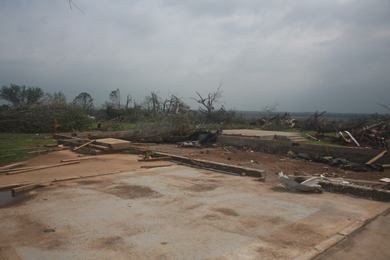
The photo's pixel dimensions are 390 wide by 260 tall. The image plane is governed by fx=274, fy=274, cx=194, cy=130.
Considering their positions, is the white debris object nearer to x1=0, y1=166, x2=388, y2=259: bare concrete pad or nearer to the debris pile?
x1=0, y1=166, x2=388, y2=259: bare concrete pad

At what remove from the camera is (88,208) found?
4.45 m

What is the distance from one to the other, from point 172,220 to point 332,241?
7.03 ft

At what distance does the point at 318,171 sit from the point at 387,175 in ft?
6.59

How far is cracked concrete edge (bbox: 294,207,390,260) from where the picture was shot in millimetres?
3071

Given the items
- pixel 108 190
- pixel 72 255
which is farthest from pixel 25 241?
pixel 108 190

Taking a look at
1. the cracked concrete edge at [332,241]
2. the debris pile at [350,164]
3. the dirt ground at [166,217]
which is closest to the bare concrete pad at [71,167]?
A: the dirt ground at [166,217]

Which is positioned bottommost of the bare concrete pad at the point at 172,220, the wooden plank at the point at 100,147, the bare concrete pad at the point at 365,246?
the bare concrete pad at the point at 365,246

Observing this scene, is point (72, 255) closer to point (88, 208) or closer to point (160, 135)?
point (88, 208)

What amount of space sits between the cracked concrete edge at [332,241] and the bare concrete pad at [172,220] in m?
0.08

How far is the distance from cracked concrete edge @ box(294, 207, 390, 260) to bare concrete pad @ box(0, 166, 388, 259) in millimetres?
76

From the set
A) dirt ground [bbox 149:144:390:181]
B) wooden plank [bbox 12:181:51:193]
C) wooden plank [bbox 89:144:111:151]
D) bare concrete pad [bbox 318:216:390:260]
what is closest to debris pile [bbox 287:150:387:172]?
dirt ground [bbox 149:144:390:181]

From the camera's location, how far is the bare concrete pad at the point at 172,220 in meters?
3.13

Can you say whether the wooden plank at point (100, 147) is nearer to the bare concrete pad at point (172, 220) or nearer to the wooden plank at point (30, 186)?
the bare concrete pad at point (172, 220)

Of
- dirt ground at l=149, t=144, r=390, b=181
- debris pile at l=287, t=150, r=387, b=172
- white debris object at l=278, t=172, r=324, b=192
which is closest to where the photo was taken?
white debris object at l=278, t=172, r=324, b=192
